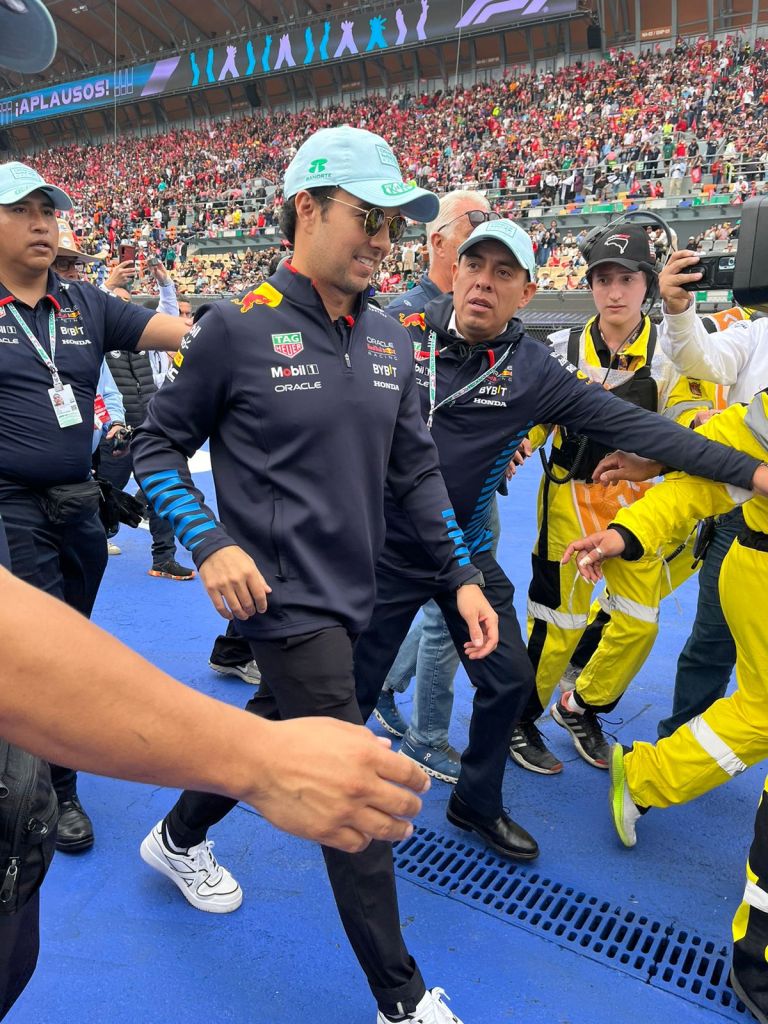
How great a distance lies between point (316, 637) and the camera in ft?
5.85

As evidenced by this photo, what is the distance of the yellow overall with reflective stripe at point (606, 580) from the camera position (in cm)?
292

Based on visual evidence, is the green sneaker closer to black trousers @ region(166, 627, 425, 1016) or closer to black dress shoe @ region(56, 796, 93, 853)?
black trousers @ region(166, 627, 425, 1016)

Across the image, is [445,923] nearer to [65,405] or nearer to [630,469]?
[630,469]

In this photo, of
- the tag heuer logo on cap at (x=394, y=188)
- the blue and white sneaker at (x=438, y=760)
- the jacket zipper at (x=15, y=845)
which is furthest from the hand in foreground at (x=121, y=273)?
the jacket zipper at (x=15, y=845)

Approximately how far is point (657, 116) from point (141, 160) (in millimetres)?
26784

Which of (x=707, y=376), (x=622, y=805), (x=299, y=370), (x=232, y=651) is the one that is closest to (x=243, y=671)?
(x=232, y=651)

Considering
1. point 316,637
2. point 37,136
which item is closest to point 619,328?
point 316,637

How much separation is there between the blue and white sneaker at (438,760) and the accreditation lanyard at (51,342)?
6.28 ft

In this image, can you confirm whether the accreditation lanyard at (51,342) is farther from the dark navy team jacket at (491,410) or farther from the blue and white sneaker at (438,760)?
the blue and white sneaker at (438,760)

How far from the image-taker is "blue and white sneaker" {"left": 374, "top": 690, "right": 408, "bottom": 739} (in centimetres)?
336

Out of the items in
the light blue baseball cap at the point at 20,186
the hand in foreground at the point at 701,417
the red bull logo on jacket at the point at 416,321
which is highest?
the light blue baseball cap at the point at 20,186

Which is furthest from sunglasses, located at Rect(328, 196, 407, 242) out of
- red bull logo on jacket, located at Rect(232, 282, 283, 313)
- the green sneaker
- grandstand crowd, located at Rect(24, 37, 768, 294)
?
grandstand crowd, located at Rect(24, 37, 768, 294)

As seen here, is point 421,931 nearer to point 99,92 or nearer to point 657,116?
point 657,116

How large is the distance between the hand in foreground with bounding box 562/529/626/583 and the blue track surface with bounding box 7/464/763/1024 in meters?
0.99
